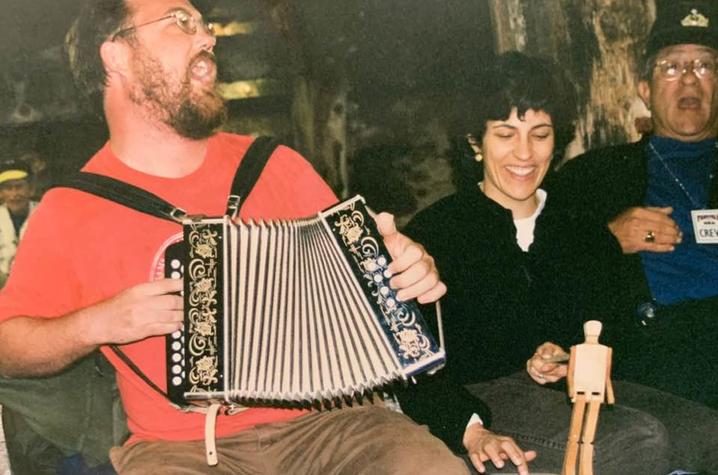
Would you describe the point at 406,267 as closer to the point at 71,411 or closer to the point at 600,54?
the point at 71,411

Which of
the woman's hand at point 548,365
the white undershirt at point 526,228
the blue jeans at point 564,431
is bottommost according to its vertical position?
the blue jeans at point 564,431

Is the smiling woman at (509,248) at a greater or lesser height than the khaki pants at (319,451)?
greater

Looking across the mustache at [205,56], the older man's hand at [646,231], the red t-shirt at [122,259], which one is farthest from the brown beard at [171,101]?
the older man's hand at [646,231]

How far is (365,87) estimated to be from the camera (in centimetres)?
275

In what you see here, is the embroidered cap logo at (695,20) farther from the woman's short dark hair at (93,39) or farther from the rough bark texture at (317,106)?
the woman's short dark hair at (93,39)

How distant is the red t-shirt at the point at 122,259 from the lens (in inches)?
81.9

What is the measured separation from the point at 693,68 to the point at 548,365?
1.08 meters

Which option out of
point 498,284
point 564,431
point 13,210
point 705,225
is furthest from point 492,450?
point 13,210

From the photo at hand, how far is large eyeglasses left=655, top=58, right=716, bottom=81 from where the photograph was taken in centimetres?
279

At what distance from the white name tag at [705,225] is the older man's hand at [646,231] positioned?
0.18ft

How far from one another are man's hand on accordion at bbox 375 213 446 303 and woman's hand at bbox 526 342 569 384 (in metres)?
0.68

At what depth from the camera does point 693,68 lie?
110 inches

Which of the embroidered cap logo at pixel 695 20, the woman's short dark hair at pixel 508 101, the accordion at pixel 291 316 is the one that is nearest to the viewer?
the accordion at pixel 291 316

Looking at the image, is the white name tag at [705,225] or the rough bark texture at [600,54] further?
the rough bark texture at [600,54]
